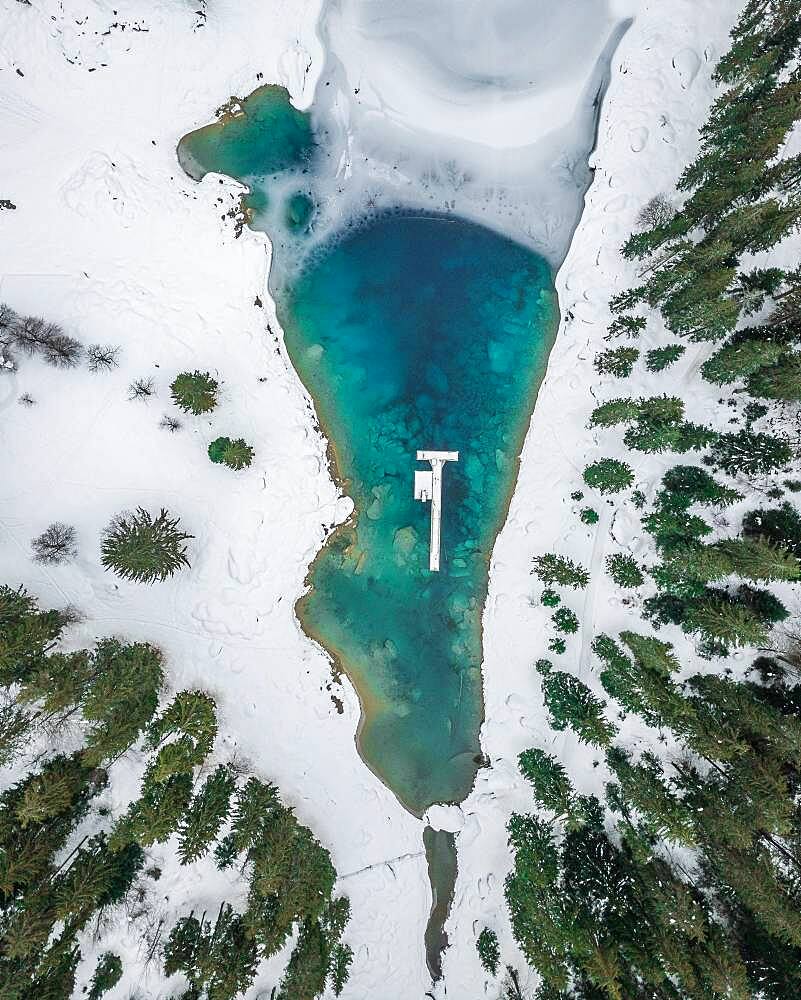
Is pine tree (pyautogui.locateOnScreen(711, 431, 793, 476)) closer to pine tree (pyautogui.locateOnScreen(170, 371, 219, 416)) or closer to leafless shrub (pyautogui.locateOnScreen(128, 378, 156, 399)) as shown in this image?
pine tree (pyautogui.locateOnScreen(170, 371, 219, 416))

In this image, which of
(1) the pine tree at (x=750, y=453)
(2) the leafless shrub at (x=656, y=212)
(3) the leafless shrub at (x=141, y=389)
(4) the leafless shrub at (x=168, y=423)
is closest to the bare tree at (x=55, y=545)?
(4) the leafless shrub at (x=168, y=423)

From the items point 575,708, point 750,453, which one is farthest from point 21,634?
point 750,453

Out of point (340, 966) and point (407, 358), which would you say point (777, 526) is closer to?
point (407, 358)

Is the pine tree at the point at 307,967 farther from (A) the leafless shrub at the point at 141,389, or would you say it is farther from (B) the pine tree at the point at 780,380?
(B) the pine tree at the point at 780,380

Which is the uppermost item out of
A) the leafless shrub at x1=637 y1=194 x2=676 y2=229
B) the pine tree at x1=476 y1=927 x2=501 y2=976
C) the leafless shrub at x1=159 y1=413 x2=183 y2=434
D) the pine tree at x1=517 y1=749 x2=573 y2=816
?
the leafless shrub at x1=637 y1=194 x2=676 y2=229

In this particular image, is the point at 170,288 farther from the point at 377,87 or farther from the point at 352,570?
the point at 352,570

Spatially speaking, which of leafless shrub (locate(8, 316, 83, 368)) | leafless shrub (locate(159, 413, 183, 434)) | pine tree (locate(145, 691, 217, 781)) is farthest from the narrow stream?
leafless shrub (locate(8, 316, 83, 368))
